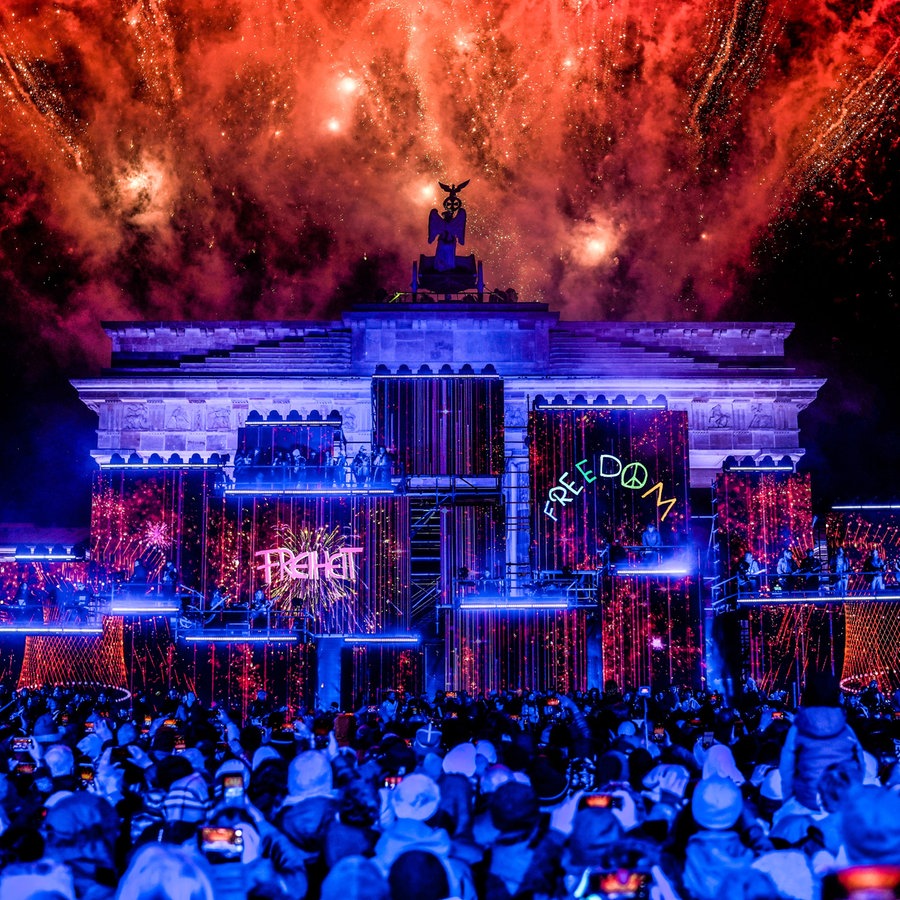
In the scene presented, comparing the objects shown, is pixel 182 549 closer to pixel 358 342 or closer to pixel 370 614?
pixel 370 614

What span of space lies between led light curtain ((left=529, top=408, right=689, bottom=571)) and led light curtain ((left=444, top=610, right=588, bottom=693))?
211 cm

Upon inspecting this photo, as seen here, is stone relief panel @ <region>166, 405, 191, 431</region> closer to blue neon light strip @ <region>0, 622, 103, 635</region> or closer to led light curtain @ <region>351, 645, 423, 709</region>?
blue neon light strip @ <region>0, 622, 103, 635</region>

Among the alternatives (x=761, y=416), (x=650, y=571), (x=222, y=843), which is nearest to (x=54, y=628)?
(x=650, y=571)

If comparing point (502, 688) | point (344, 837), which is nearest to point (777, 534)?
point (502, 688)

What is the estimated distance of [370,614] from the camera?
28469 millimetres

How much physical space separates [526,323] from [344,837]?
94.7 ft

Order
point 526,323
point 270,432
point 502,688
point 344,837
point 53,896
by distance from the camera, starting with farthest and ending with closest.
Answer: point 526,323
point 270,432
point 502,688
point 344,837
point 53,896

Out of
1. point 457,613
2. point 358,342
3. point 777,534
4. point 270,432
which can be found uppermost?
point 358,342

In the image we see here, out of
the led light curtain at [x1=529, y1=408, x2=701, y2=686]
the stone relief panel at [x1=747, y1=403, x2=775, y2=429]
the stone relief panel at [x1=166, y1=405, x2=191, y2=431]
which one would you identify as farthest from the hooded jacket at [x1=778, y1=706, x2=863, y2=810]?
the stone relief panel at [x1=166, y1=405, x2=191, y2=431]

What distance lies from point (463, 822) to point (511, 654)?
19705 mm

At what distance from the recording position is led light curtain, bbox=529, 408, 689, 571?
2934cm

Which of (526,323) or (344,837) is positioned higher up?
(526,323)

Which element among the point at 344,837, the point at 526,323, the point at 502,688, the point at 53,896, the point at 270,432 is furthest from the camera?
the point at 526,323

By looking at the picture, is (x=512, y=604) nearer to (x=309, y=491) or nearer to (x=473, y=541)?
(x=473, y=541)
